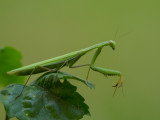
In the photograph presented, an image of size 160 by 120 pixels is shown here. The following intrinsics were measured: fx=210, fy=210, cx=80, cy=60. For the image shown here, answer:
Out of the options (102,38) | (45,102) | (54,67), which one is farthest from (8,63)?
(102,38)

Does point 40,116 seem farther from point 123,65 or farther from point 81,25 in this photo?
point 81,25

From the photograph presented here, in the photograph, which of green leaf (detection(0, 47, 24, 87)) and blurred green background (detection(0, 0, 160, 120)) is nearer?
green leaf (detection(0, 47, 24, 87))

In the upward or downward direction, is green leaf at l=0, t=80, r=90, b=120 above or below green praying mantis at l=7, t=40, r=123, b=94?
below

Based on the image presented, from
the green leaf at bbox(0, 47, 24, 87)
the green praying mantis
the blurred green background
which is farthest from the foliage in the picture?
the blurred green background

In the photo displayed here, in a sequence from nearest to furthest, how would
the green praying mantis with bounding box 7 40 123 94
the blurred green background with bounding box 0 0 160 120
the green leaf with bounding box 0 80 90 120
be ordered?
the green leaf with bounding box 0 80 90 120 < the green praying mantis with bounding box 7 40 123 94 < the blurred green background with bounding box 0 0 160 120

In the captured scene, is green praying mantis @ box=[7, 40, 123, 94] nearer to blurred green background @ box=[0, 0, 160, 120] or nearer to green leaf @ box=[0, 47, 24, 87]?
green leaf @ box=[0, 47, 24, 87]

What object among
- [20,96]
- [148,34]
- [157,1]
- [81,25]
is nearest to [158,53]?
[148,34]

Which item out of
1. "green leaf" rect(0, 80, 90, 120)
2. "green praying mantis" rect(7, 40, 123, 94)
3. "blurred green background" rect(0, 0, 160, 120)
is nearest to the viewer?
"green leaf" rect(0, 80, 90, 120)
